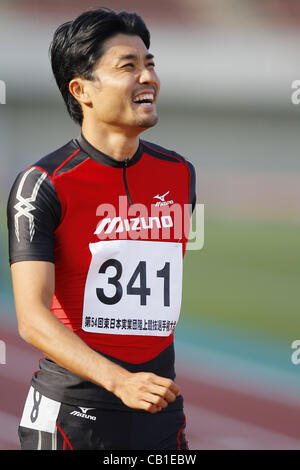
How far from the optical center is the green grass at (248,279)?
1018cm

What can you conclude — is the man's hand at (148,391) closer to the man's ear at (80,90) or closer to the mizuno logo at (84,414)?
the mizuno logo at (84,414)

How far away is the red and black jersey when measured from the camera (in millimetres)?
2445

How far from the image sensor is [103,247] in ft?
8.29

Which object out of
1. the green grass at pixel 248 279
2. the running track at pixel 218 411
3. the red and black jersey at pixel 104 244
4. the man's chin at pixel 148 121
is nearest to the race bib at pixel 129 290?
the red and black jersey at pixel 104 244

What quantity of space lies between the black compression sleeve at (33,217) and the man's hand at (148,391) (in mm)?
546

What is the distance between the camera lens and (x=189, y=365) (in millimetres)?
7422

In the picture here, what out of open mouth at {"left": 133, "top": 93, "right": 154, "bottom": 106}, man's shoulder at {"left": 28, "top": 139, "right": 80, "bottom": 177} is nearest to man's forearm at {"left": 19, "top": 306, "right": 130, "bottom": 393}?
man's shoulder at {"left": 28, "top": 139, "right": 80, "bottom": 177}

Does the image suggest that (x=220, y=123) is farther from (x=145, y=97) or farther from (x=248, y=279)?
(x=145, y=97)

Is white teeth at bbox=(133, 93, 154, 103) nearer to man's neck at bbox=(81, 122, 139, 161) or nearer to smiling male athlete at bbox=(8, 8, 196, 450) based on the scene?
smiling male athlete at bbox=(8, 8, 196, 450)

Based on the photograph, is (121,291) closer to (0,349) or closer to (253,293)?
(0,349)

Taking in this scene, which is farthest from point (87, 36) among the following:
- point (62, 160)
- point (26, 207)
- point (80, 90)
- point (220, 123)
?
point (220, 123)

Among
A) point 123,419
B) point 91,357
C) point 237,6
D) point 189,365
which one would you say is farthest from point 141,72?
point 237,6

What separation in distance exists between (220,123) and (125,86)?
708 inches

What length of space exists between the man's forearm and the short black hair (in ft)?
2.96
